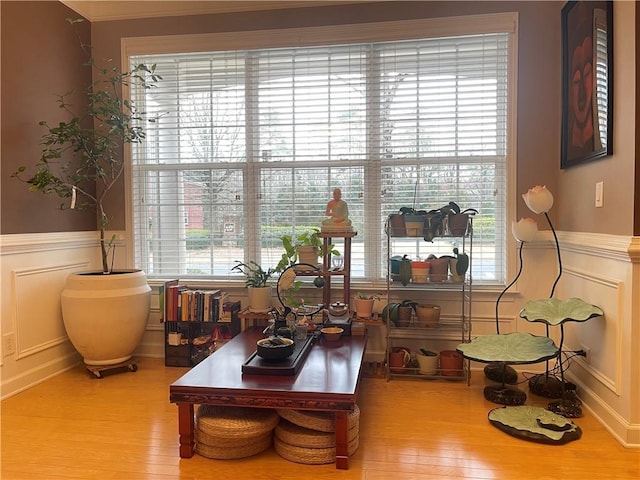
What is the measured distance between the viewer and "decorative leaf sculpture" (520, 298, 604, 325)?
7.97ft

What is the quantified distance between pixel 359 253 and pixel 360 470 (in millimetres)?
1700

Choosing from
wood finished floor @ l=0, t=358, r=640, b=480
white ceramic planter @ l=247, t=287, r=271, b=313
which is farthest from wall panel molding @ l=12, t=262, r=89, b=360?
white ceramic planter @ l=247, t=287, r=271, b=313

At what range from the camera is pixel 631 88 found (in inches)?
84.3

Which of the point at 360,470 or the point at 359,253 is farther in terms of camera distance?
the point at 359,253

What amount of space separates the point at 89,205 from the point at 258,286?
4.79 ft

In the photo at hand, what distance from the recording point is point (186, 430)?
2.10m

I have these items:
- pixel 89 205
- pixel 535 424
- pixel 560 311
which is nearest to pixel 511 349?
pixel 560 311

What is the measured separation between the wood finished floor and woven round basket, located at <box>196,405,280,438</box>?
133 millimetres

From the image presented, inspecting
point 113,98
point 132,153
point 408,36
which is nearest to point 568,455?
point 408,36

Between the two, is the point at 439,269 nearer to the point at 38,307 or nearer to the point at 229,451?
the point at 229,451

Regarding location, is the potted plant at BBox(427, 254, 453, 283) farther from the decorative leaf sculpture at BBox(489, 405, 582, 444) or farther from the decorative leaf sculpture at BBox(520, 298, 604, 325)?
the decorative leaf sculpture at BBox(489, 405, 582, 444)

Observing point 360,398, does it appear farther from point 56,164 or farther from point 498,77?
point 56,164

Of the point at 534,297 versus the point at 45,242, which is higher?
the point at 45,242

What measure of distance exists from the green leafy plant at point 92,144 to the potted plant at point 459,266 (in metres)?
2.36
